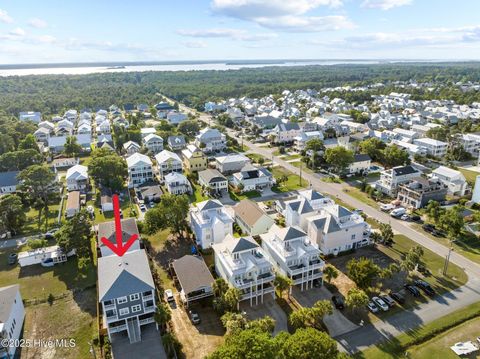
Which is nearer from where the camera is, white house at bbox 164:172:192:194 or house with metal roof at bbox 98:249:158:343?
house with metal roof at bbox 98:249:158:343

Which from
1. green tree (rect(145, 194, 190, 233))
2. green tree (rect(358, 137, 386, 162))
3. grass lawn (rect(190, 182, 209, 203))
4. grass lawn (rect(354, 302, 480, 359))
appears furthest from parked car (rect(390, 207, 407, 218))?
green tree (rect(145, 194, 190, 233))

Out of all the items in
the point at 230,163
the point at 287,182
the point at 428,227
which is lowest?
the point at 287,182

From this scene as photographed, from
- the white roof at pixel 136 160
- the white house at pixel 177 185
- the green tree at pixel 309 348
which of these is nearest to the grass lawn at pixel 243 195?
the white house at pixel 177 185

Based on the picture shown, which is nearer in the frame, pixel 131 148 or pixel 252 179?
pixel 252 179

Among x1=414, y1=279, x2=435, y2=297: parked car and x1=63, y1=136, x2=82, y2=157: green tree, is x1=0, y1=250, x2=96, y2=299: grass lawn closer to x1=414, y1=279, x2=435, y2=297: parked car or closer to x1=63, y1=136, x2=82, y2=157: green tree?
x1=414, y1=279, x2=435, y2=297: parked car

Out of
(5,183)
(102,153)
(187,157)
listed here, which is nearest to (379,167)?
(187,157)

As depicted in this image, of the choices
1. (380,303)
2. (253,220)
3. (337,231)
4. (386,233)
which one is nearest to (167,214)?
(253,220)

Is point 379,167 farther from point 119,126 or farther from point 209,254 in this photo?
point 119,126

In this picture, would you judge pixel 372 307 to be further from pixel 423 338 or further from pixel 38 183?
pixel 38 183
